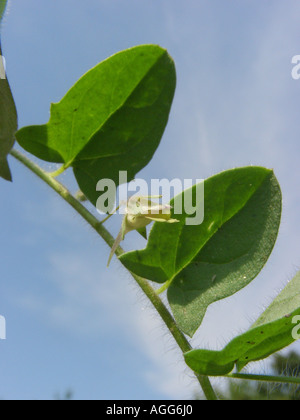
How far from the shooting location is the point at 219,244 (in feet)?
2.26

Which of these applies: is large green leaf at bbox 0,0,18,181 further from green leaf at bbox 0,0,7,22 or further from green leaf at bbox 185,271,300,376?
green leaf at bbox 185,271,300,376

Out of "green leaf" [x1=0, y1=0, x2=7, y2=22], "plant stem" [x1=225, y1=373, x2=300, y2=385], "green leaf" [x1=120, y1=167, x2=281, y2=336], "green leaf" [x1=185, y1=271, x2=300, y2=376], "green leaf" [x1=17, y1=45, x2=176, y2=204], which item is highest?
"green leaf" [x1=0, y1=0, x2=7, y2=22]

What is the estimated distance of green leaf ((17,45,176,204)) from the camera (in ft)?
2.18

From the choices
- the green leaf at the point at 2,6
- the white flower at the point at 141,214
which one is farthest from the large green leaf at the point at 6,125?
the white flower at the point at 141,214

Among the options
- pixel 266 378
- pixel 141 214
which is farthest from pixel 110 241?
pixel 266 378

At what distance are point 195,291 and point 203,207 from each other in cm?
13

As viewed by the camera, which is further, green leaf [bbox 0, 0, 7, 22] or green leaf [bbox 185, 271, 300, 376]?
green leaf [bbox 0, 0, 7, 22]

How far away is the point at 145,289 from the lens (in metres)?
0.71

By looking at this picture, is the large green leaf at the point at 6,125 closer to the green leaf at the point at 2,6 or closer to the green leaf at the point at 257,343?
the green leaf at the point at 2,6

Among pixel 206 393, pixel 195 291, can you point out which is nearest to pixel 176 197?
pixel 195 291

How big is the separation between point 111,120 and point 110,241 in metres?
0.18

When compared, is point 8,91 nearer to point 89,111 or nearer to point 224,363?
point 89,111

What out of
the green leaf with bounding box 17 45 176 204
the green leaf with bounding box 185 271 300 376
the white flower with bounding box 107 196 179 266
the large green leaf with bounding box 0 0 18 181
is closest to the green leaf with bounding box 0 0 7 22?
the large green leaf with bounding box 0 0 18 181
